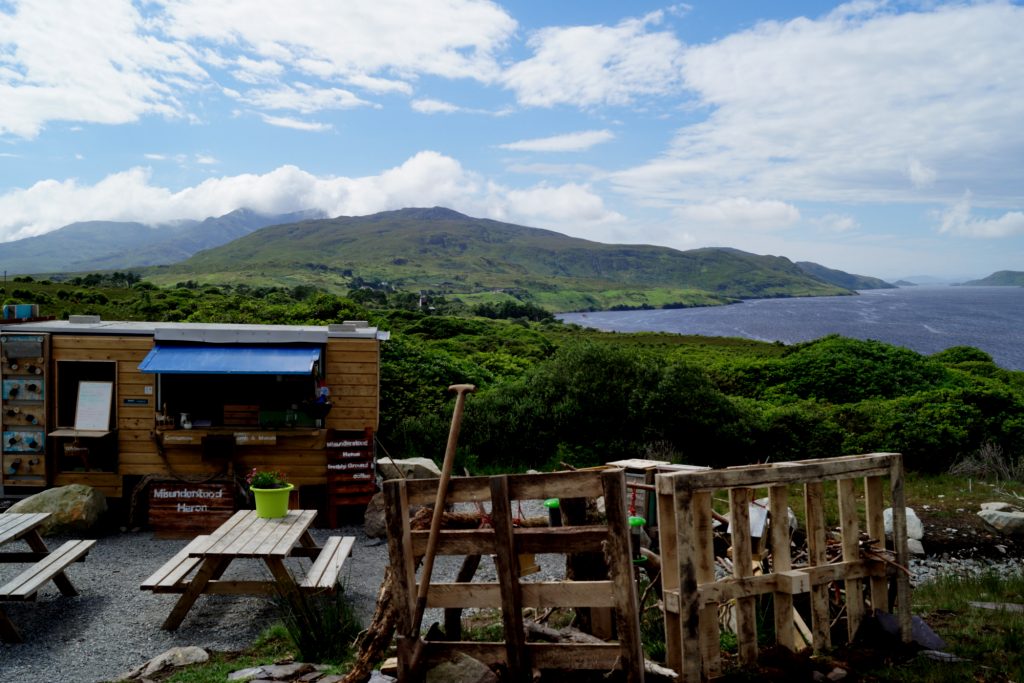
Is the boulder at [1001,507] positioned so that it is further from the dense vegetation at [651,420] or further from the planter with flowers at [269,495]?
the planter with flowers at [269,495]

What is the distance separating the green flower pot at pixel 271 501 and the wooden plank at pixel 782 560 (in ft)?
17.4

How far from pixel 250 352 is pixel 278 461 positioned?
1676mm

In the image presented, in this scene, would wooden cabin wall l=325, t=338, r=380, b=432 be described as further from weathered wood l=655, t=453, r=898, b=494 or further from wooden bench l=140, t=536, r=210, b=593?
weathered wood l=655, t=453, r=898, b=494

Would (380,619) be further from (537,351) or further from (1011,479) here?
(537,351)

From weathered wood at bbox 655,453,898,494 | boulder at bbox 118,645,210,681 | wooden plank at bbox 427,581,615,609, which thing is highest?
weathered wood at bbox 655,453,898,494

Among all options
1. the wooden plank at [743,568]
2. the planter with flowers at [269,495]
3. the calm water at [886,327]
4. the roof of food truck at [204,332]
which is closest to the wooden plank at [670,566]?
the wooden plank at [743,568]

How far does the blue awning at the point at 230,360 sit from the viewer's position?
1080 cm

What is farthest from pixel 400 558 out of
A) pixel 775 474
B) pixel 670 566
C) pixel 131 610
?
pixel 131 610

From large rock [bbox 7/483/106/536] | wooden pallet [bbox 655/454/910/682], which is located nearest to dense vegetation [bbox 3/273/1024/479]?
large rock [bbox 7/483/106/536]

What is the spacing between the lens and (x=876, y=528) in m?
6.18

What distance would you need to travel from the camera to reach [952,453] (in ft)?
52.7

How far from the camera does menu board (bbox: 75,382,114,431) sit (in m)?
11.4

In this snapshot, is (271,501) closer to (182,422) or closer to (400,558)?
(182,422)

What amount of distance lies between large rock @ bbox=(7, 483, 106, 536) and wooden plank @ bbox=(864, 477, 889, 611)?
32.8ft
